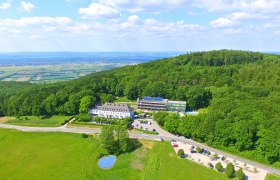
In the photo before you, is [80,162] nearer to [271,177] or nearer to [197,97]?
[271,177]

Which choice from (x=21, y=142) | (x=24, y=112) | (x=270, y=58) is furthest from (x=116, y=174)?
(x=270, y=58)

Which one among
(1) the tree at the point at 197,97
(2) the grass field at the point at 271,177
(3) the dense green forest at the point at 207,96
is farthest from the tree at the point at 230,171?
(1) the tree at the point at 197,97

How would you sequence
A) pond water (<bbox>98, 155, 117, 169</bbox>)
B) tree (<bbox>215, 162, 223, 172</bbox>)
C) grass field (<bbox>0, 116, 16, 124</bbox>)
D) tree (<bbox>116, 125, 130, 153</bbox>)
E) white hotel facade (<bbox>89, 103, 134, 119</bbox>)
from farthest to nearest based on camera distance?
grass field (<bbox>0, 116, 16, 124</bbox>) → white hotel facade (<bbox>89, 103, 134, 119</bbox>) → tree (<bbox>116, 125, 130, 153</bbox>) → pond water (<bbox>98, 155, 117, 169</bbox>) → tree (<bbox>215, 162, 223, 172</bbox>)

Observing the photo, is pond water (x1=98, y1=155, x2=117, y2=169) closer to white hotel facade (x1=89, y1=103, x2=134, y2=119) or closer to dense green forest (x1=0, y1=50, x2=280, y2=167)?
dense green forest (x1=0, y1=50, x2=280, y2=167)

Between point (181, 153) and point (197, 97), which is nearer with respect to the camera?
point (181, 153)

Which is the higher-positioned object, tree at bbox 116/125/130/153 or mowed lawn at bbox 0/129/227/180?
tree at bbox 116/125/130/153

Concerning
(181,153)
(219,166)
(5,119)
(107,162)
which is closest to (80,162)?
(107,162)

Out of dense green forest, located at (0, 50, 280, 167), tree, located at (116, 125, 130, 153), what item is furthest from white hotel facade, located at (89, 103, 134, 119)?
tree, located at (116, 125, 130, 153)
